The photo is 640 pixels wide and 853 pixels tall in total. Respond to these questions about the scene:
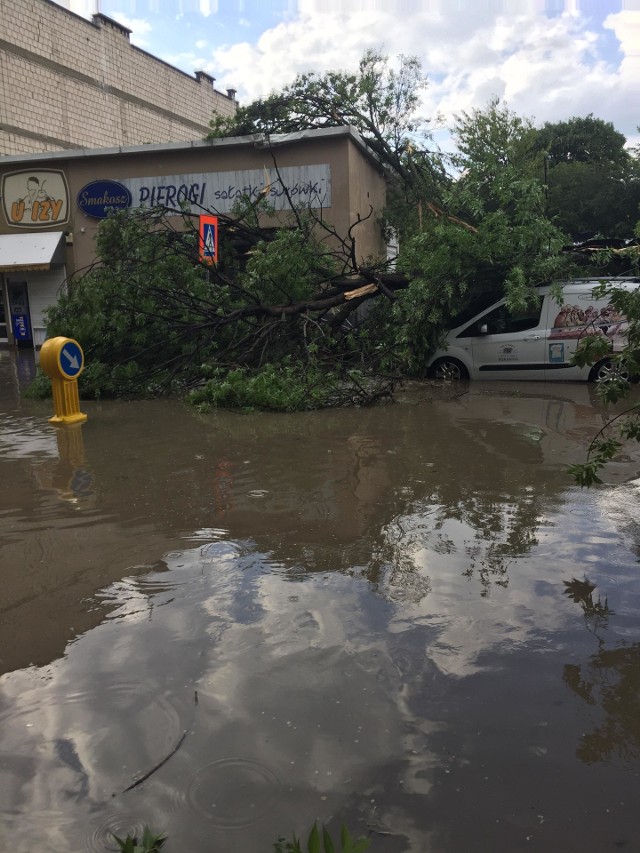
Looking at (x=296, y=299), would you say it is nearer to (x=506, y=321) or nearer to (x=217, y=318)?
(x=217, y=318)

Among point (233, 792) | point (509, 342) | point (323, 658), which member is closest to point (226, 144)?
point (509, 342)

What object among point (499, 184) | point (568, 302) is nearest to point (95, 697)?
point (568, 302)

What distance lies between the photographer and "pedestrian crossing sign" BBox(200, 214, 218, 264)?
13.6m

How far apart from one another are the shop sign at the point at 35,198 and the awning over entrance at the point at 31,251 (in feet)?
1.38

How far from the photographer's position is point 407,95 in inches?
826

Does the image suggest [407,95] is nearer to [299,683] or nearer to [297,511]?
[297,511]

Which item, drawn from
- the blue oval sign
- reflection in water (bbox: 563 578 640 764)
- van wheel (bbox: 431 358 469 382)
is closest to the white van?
van wheel (bbox: 431 358 469 382)

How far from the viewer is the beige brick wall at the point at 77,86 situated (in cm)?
2673

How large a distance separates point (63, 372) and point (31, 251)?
1407 cm

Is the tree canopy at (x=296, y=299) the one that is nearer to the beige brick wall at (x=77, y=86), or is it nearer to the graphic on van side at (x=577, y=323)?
the graphic on van side at (x=577, y=323)

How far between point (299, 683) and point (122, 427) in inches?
264

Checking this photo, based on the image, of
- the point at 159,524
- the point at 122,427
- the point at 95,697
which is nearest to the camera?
the point at 95,697

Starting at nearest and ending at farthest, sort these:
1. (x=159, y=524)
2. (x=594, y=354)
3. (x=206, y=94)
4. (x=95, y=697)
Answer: (x=95, y=697) < (x=594, y=354) < (x=159, y=524) < (x=206, y=94)

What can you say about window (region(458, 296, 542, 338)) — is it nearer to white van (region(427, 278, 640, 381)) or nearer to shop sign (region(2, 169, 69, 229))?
white van (region(427, 278, 640, 381))
